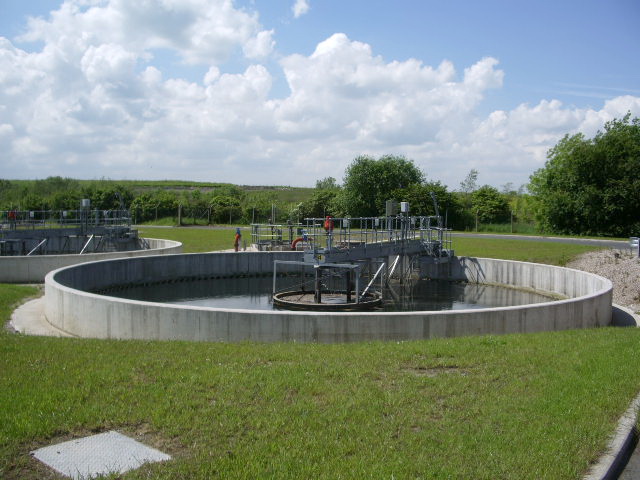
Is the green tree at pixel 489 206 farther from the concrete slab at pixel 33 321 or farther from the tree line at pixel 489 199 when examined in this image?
the concrete slab at pixel 33 321

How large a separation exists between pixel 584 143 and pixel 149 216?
45127 millimetres

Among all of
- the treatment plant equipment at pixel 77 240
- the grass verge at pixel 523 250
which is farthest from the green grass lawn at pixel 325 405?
the grass verge at pixel 523 250

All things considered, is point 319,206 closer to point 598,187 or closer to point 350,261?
point 598,187

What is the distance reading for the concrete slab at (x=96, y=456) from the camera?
5.06 m

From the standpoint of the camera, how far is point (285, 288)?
23547mm

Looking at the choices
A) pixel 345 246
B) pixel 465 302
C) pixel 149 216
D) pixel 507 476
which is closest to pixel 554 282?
pixel 465 302

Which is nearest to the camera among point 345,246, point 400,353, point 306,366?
point 306,366

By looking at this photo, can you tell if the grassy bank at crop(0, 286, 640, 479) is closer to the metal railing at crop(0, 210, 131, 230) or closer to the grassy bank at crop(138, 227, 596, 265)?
the grassy bank at crop(138, 227, 596, 265)

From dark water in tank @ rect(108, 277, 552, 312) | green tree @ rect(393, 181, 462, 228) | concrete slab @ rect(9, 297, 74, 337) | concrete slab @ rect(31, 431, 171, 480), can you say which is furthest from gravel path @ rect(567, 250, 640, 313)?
green tree @ rect(393, 181, 462, 228)

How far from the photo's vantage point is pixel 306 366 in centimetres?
817

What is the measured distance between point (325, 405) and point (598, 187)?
46357 millimetres

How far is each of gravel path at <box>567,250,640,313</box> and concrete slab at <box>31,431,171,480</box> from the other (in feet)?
51.4

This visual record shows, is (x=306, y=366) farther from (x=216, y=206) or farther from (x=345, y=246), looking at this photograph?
(x=216, y=206)

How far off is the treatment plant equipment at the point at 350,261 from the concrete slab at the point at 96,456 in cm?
1211
